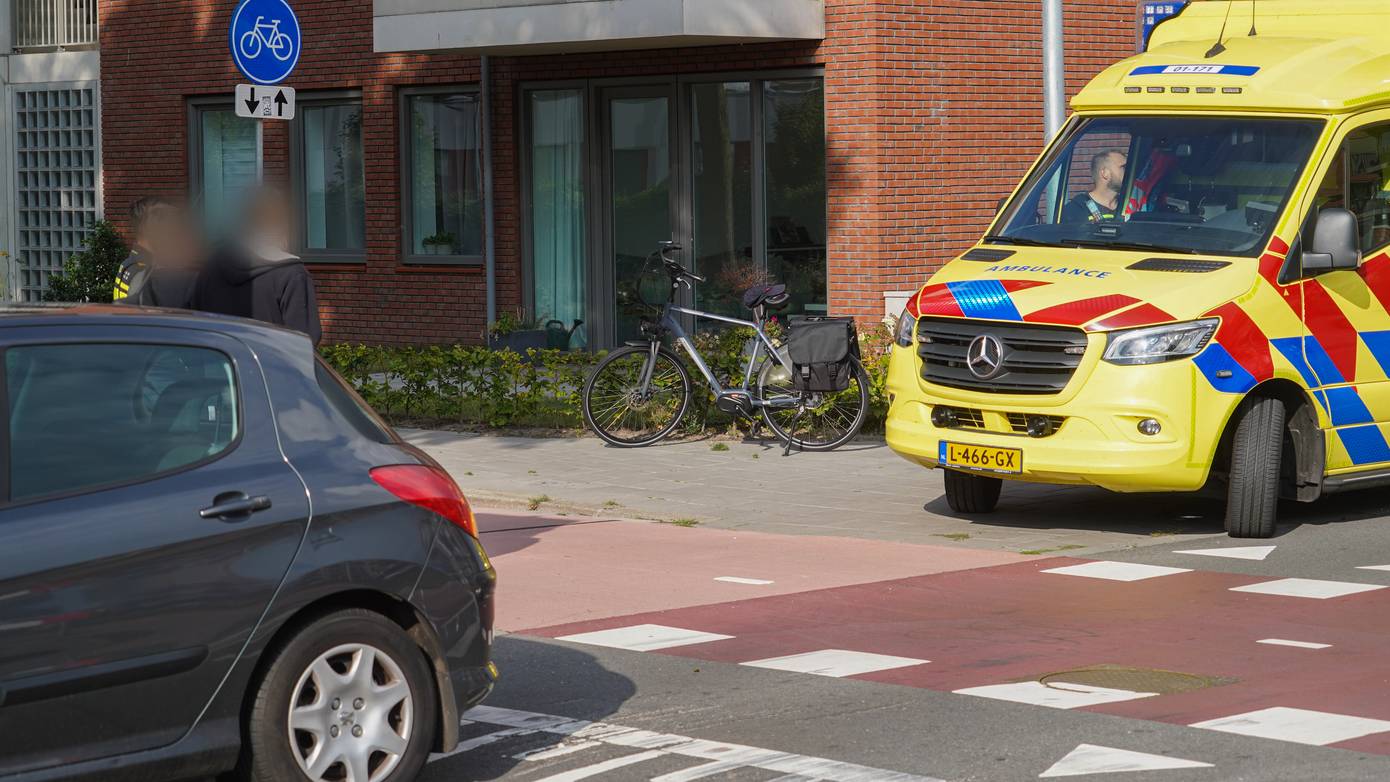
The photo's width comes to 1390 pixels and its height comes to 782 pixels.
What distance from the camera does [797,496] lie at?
1234 cm

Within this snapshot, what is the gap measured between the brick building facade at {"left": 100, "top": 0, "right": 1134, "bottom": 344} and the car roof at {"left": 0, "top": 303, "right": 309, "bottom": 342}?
11.7m

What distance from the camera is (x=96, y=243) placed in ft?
77.7

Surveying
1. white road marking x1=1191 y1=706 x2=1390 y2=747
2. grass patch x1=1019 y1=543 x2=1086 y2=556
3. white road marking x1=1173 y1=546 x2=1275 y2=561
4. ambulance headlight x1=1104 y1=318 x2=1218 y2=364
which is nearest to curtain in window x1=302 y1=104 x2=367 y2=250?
grass patch x1=1019 y1=543 x2=1086 y2=556

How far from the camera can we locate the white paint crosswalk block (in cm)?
591

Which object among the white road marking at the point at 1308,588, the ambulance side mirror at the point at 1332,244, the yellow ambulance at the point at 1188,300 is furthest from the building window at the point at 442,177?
the white road marking at the point at 1308,588

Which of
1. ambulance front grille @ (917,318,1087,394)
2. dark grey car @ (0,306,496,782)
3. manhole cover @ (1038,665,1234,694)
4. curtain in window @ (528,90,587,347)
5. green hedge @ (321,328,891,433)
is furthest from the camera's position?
curtain in window @ (528,90,587,347)

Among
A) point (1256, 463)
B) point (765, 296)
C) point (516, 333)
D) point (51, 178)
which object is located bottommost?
point (1256, 463)

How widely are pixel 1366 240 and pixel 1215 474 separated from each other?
1.58 metres

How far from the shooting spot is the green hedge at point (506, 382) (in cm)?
1497

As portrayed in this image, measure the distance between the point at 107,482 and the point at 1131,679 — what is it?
377cm

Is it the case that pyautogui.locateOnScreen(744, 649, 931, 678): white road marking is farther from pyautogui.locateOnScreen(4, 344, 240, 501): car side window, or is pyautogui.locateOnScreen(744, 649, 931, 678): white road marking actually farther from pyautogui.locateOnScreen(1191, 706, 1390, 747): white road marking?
pyautogui.locateOnScreen(4, 344, 240, 501): car side window

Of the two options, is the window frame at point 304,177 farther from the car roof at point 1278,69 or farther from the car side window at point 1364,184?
the car side window at point 1364,184

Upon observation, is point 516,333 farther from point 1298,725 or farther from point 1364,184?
point 1298,725

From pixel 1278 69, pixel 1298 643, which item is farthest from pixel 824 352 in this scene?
pixel 1298 643
